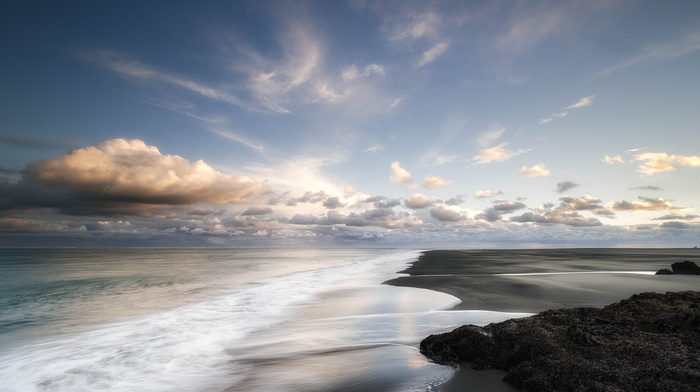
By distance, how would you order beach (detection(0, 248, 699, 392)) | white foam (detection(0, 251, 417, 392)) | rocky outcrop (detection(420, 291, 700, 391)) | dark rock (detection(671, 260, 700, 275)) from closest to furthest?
rocky outcrop (detection(420, 291, 700, 391)) → beach (detection(0, 248, 699, 392)) → white foam (detection(0, 251, 417, 392)) → dark rock (detection(671, 260, 700, 275))

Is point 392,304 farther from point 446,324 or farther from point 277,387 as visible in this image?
point 277,387

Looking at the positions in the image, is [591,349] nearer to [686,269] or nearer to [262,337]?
[262,337]

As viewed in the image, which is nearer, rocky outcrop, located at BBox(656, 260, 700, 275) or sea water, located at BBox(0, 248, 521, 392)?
sea water, located at BBox(0, 248, 521, 392)

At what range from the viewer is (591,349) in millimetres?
3902

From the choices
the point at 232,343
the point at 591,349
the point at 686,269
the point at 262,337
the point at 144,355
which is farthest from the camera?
the point at 686,269

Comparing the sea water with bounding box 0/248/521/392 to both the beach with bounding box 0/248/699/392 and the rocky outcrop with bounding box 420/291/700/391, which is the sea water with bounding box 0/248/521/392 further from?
the rocky outcrop with bounding box 420/291/700/391

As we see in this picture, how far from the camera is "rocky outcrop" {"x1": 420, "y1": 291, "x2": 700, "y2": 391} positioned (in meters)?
3.28

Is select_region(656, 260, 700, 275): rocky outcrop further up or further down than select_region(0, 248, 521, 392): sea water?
further up

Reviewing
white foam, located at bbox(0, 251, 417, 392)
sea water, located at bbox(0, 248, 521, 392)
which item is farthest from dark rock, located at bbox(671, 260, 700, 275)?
white foam, located at bbox(0, 251, 417, 392)

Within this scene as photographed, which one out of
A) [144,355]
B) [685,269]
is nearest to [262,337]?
[144,355]

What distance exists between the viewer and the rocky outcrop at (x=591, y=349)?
3283 millimetres

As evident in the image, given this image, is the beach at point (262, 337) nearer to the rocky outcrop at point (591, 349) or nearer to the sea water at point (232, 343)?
the sea water at point (232, 343)

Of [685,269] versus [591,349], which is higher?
[685,269]

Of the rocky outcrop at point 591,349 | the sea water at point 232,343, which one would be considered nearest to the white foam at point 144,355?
the sea water at point 232,343
